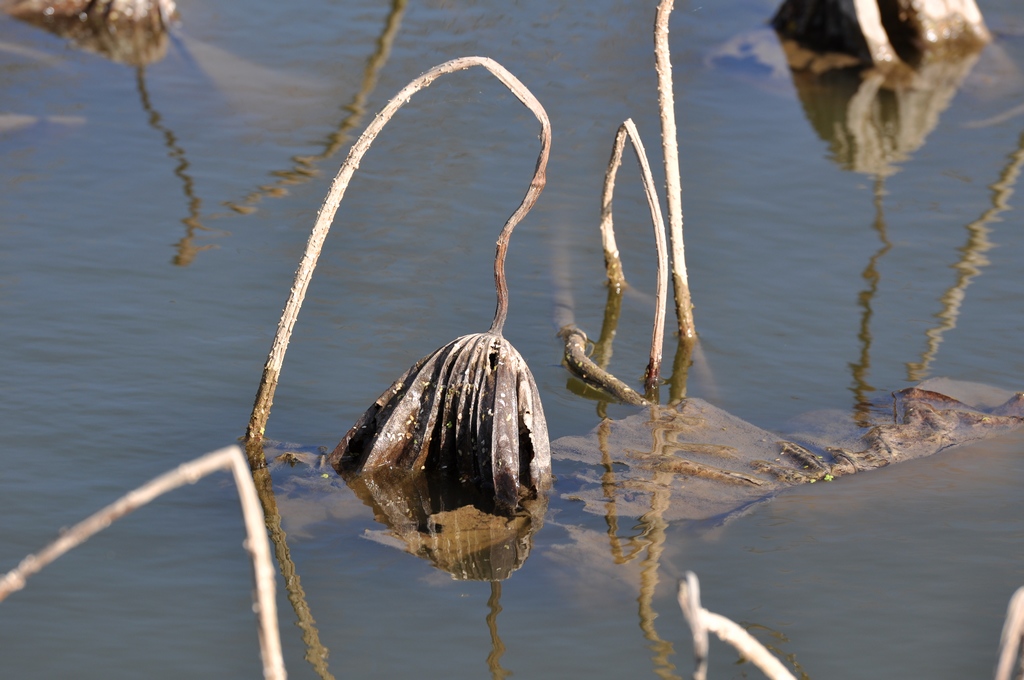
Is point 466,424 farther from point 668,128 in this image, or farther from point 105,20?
point 105,20

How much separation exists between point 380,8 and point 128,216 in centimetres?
472

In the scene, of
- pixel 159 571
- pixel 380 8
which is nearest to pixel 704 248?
pixel 159 571

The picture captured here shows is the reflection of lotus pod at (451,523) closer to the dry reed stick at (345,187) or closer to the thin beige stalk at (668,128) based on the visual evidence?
the dry reed stick at (345,187)

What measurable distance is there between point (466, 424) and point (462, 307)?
2.09 metres

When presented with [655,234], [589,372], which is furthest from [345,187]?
[589,372]

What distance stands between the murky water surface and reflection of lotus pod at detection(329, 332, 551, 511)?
246 millimetres

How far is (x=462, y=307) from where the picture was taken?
710 cm

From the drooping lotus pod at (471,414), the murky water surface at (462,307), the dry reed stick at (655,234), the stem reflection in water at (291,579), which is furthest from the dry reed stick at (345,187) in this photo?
the dry reed stick at (655,234)

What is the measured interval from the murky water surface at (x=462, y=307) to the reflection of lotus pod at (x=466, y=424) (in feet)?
0.81

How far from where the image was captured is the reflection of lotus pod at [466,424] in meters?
4.94

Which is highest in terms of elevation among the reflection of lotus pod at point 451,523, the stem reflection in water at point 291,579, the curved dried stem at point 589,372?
the curved dried stem at point 589,372

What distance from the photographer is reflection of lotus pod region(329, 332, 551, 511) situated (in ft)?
16.2

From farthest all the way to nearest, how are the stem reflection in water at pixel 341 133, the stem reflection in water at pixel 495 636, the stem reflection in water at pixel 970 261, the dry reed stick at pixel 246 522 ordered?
the stem reflection in water at pixel 341 133 < the stem reflection in water at pixel 970 261 < the stem reflection in water at pixel 495 636 < the dry reed stick at pixel 246 522

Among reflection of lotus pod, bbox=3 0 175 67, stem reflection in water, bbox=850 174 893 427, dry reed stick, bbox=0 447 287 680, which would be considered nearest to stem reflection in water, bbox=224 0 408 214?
reflection of lotus pod, bbox=3 0 175 67
